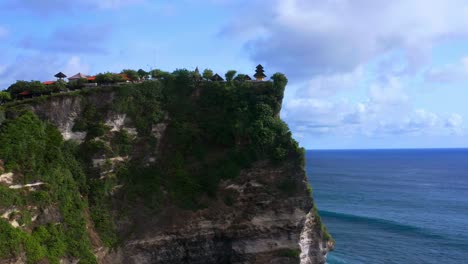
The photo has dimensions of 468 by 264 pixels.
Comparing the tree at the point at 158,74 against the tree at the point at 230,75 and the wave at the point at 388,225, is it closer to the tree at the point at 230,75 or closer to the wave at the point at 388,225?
the tree at the point at 230,75

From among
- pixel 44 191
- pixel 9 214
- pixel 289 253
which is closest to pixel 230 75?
pixel 289 253

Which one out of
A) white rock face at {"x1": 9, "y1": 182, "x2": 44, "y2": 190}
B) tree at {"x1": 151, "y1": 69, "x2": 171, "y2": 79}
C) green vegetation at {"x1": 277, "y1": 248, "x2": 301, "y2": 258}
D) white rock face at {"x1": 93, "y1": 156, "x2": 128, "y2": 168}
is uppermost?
tree at {"x1": 151, "y1": 69, "x2": 171, "y2": 79}

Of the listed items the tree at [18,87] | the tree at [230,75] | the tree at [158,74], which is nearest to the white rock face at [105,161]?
the tree at [158,74]

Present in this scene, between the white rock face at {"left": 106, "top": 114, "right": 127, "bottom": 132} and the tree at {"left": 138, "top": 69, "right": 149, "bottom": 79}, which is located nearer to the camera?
the white rock face at {"left": 106, "top": 114, "right": 127, "bottom": 132}

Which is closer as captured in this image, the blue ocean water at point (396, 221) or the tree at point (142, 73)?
the tree at point (142, 73)

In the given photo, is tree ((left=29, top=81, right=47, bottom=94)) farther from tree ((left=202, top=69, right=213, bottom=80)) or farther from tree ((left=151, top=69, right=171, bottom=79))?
tree ((left=202, top=69, right=213, bottom=80))

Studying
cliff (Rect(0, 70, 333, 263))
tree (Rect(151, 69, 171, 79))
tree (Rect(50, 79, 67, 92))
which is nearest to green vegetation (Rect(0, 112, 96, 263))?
cliff (Rect(0, 70, 333, 263))

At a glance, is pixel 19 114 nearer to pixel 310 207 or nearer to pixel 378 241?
pixel 310 207

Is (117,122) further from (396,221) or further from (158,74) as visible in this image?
(396,221)

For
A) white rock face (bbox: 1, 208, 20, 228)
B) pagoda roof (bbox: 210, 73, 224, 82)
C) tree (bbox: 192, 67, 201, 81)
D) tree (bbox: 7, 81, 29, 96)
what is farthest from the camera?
pagoda roof (bbox: 210, 73, 224, 82)
